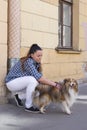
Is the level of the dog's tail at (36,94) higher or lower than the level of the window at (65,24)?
lower

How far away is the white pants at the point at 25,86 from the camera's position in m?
7.73

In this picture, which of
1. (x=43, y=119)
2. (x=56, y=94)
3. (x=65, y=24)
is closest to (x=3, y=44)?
(x=56, y=94)

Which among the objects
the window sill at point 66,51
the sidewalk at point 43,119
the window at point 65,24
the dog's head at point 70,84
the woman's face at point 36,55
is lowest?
the sidewalk at point 43,119

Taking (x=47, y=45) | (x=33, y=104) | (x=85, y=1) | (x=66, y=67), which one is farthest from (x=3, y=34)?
(x=85, y=1)

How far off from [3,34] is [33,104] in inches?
69.7

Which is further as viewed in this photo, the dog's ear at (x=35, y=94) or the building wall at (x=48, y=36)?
the building wall at (x=48, y=36)

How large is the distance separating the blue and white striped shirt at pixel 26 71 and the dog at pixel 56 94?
0.28 meters

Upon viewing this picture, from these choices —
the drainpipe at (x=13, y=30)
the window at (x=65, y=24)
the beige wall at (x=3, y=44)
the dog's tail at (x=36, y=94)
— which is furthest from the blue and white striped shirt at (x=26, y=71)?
the window at (x=65, y=24)

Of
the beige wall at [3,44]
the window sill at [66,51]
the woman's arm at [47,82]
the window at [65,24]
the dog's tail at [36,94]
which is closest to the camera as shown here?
the woman's arm at [47,82]

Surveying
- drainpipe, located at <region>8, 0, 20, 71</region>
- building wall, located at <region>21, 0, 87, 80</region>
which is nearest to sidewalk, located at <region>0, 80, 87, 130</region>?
drainpipe, located at <region>8, 0, 20, 71</region>

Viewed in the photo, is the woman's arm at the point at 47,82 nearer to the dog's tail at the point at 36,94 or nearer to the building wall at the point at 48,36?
the dog's tail at the point at 36,94

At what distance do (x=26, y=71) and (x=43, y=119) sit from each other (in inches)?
40.9

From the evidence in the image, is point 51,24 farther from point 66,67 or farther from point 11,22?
point 11,22

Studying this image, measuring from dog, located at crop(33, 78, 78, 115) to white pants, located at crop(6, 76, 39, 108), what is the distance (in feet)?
0.35
